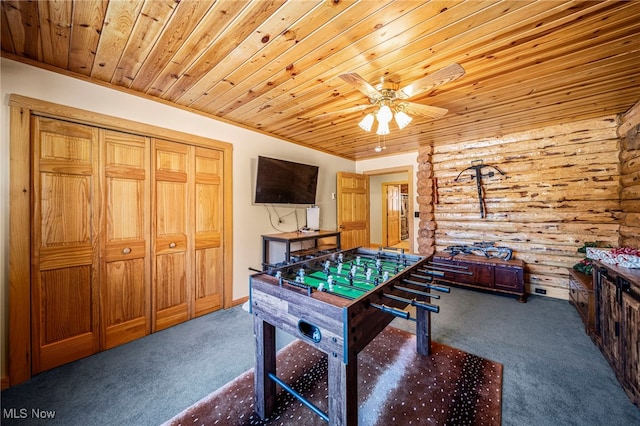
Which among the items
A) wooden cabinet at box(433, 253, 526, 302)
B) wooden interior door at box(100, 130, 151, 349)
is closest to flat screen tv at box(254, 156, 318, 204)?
wooden interior door at box(100, 130, 151, 349)

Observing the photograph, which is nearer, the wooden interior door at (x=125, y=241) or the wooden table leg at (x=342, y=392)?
the wooden table leg at (x=342, y=392)

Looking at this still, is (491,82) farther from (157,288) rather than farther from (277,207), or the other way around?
(157,288)

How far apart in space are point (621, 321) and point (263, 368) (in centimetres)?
259

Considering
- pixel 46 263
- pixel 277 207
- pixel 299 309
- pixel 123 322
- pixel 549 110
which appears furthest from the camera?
pixel 277 207

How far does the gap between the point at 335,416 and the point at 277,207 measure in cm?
297

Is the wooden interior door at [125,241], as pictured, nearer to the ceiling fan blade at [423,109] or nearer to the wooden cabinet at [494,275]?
the ceiling fan blade at [423,109]

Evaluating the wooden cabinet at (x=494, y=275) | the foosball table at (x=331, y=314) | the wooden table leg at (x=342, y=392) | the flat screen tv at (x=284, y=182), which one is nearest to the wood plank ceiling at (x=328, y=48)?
the flat screen tv at (x=284, y=182)

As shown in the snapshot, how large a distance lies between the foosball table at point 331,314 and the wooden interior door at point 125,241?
5.58 feet

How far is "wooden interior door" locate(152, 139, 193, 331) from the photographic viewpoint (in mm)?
2605

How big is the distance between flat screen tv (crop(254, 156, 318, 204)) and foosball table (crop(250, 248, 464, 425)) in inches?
69.7

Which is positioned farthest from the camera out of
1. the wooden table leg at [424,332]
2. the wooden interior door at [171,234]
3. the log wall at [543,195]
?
the log wall at [543,195]

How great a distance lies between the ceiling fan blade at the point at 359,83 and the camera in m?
1.62

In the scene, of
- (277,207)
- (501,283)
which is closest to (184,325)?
(277,207)

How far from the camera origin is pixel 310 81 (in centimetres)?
221
